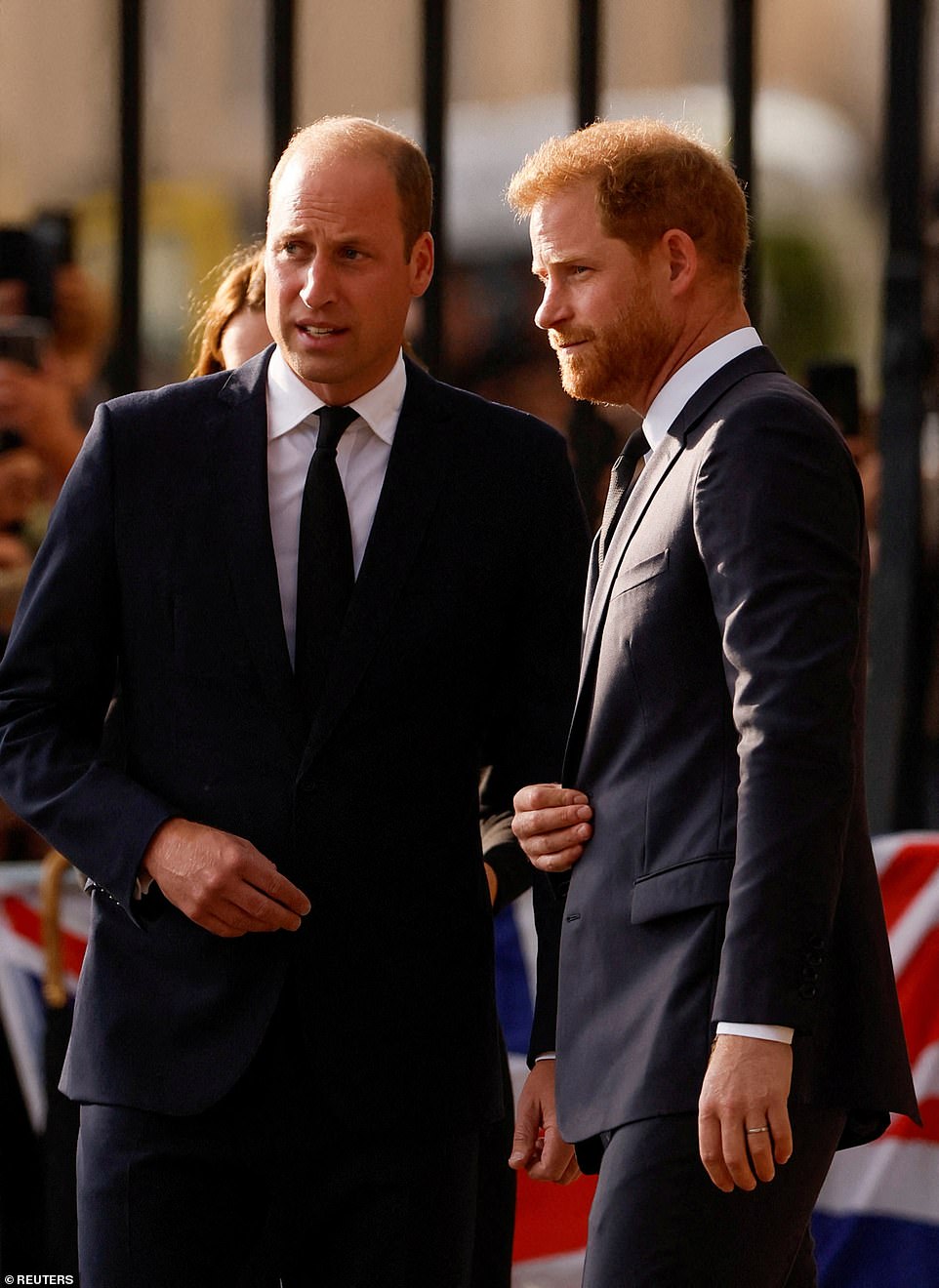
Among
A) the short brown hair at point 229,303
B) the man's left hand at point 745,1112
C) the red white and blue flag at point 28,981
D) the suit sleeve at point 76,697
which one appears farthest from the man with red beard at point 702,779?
the red white and blue flag at point 28,981

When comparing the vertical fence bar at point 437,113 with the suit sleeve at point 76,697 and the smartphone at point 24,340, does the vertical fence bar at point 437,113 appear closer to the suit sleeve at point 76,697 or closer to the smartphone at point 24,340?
the smartphone at point 24,340

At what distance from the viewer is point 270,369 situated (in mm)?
2252

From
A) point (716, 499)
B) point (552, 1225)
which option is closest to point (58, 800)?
point (716, 499)

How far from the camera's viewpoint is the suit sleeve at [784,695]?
177 centimetres

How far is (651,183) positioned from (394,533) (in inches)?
18.5

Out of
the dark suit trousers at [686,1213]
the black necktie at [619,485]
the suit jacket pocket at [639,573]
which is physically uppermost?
the black necktie at [619,485]

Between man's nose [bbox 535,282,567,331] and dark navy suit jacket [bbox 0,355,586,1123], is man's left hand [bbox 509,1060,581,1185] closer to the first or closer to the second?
dark navy suit jacket [bbox 0,355,586,1123]

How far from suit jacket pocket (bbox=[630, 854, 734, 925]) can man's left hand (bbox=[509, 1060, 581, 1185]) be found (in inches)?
14.5

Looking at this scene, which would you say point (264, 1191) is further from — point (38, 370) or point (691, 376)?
point (38, 370)

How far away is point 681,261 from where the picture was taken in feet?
6.82

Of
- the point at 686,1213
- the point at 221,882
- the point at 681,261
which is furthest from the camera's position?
the point at 681,261

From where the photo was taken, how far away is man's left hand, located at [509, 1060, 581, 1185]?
86.3 inches

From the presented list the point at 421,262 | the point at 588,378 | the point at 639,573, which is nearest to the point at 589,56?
the point at 421,262

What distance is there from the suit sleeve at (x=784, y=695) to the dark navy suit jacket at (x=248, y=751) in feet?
1.36
